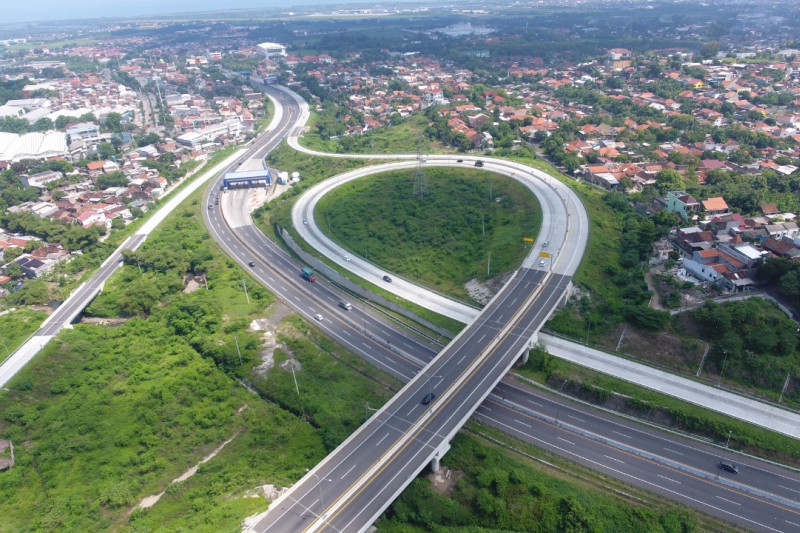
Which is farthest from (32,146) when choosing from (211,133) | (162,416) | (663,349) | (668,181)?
(663,349)

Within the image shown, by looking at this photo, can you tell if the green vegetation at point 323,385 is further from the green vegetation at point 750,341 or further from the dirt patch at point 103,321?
the green vegetation at point 750,341

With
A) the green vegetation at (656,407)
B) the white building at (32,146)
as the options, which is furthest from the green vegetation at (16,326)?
the white building at (32,146)

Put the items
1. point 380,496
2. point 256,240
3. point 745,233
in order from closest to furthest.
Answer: point 380,496 → point 745,233 → point 256,240

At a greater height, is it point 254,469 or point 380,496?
point 380,496

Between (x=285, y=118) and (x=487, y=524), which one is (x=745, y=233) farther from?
(x=285, y=118)

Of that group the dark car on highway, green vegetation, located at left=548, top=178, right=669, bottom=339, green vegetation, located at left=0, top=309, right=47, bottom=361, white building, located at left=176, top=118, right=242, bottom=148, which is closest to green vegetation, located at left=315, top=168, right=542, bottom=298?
green vegetation, located at left=548, top=178, right=669, bottom=339

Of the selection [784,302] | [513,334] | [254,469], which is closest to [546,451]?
[513,334]
